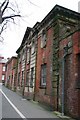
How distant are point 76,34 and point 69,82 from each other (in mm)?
2759

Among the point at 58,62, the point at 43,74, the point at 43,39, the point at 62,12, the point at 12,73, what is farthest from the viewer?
the point at 12,73

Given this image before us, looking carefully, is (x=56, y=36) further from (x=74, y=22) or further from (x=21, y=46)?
(x=21, y=46)

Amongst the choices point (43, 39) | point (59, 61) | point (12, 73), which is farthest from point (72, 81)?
point (12, 73)

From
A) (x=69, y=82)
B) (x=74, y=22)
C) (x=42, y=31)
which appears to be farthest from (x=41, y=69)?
(x=69, y=82)

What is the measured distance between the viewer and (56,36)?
1480cm

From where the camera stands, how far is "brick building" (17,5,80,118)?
11.7 m

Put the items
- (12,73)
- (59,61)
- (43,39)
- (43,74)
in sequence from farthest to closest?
(12,73) → (43,39) → (43,74) → (59,61)

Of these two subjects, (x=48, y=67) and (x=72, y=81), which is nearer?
(x=72, y=81)

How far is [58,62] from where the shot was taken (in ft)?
45.4

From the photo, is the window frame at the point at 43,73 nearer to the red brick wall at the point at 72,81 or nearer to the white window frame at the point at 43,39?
the white window frame at the point at 43,39

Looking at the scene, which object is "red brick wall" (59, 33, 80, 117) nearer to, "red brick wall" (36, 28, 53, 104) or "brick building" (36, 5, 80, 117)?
"brick building" (36, 5, 80, 117)

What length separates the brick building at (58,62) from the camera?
1170 cm

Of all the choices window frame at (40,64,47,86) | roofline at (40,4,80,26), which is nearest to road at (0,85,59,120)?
window frame at (40,64,47,86)

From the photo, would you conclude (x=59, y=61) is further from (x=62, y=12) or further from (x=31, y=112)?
(x=62, y=12)
